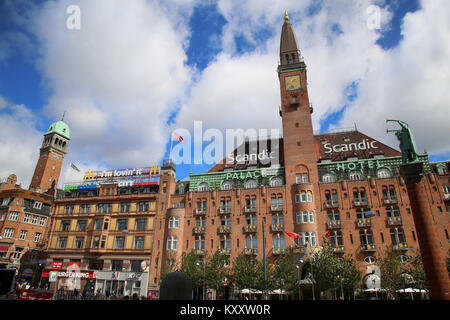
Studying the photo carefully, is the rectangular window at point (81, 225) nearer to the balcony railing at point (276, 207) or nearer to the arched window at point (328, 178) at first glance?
Result: the balcony railing at point (276, 207)

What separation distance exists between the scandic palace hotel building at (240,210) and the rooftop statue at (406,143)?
20.2 metres

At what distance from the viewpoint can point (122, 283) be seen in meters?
52.3

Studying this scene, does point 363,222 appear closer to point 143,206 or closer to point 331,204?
point 331,204

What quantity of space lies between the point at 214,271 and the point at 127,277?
1786 centimetres

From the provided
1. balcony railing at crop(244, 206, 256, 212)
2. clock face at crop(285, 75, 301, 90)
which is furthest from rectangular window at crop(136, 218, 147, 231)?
clock face at crop(285, 75, 301, 90)

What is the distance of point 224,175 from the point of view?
5869cm

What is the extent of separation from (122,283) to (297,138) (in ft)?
136

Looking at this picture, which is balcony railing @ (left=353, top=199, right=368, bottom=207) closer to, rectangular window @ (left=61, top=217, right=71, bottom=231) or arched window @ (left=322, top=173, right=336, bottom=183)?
arched window @ (left=322, top=173, right=336, bottom=183)

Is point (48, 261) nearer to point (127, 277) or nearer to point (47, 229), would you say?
point (47, 229)

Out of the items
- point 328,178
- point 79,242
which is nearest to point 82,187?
point 79,242

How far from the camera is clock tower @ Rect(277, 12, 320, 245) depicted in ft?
162


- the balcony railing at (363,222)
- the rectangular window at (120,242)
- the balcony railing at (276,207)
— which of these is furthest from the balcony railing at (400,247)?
the rectangular window at (120,242)

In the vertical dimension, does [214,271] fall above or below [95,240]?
below
